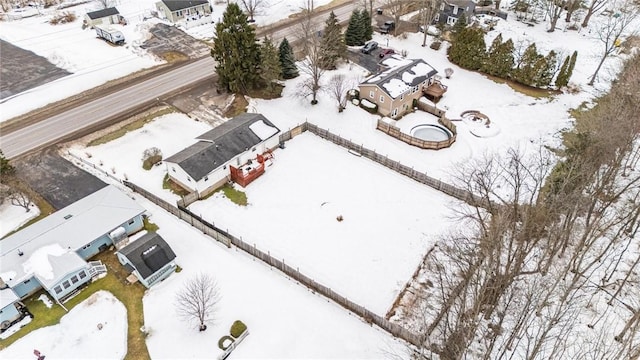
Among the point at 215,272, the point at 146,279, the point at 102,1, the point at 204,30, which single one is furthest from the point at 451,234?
the point at 102,1

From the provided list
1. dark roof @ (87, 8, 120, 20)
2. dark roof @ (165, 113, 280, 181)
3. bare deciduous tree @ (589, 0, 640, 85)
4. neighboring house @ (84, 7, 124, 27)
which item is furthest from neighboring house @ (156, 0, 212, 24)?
bare deciduous tree @ (589, 0, 640, 85)

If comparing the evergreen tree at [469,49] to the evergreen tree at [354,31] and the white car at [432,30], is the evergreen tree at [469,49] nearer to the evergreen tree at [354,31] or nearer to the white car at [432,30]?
the white car at [432,30]

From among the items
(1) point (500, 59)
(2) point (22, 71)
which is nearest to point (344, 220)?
(1) point (500, 59)

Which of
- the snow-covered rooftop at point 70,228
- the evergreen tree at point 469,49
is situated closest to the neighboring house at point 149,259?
the snow-covered rooftop at point 70,228

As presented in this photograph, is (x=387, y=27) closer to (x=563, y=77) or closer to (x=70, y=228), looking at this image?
(x=563, y=77)

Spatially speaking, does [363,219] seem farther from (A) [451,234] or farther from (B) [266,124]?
(B) [266,124]

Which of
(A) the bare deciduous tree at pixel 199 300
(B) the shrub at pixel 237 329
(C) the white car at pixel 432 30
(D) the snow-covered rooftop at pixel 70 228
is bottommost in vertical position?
(B) the shrub at pixel 237 329

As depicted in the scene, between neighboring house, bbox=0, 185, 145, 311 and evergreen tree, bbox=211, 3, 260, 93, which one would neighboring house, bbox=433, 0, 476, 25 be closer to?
evergreen tree, bbox=211, 3, 260, 93
